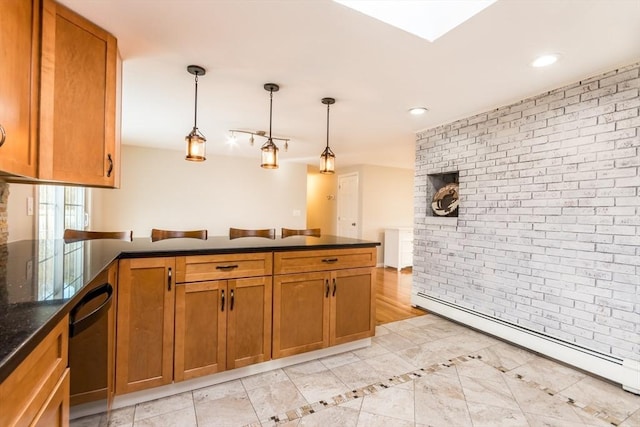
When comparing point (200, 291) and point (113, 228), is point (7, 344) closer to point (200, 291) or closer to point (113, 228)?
point (200, 291)

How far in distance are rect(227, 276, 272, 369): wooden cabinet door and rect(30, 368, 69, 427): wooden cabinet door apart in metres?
1.05

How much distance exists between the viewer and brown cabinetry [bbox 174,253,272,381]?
1.89 metres

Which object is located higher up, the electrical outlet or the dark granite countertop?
the electrical outlet

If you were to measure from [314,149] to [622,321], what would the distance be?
13.6 feet

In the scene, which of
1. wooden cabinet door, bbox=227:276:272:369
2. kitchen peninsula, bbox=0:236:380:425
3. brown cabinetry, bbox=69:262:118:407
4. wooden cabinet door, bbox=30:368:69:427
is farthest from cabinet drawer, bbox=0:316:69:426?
wooden cabinet door, bbox=227:276:272:369

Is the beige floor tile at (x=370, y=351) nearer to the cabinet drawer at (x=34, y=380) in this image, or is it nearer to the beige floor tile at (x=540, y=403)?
the beige floor tile at (x=540, y=403)

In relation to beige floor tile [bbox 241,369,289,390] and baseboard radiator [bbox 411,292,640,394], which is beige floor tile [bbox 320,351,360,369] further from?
baseboard radiator [bbox 411,292,640,394]

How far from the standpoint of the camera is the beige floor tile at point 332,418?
5.58 feet

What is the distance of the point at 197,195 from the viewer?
564 cm

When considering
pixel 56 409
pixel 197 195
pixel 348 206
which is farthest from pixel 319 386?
pixel 348 206

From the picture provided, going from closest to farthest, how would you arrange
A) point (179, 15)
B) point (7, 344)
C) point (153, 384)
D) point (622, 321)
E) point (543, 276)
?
point (7, 344) < point (179, 15) < point (153, 384) < point (622, 321) < point (543, 276)

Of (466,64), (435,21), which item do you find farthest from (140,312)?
(466,64)

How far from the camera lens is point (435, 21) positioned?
1838 mm

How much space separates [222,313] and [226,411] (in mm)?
565
